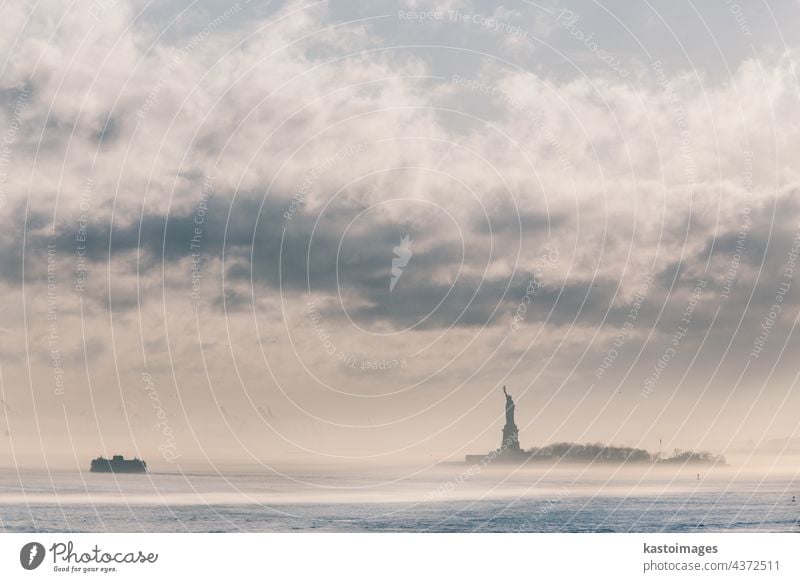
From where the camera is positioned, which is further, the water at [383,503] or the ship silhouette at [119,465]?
the ship silhouette at [119,465]

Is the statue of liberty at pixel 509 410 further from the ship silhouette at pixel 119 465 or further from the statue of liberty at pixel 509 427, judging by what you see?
the ship silhouette at pixel 119 465

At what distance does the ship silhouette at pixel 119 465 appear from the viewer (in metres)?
89.7

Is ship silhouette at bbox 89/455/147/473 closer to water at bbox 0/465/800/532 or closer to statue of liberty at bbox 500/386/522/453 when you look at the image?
water at bbox 0/465/800/532

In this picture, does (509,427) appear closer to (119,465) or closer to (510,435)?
(510,435)

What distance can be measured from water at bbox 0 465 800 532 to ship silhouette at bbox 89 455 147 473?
1.11m

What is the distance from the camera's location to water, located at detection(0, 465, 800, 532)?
247 ft

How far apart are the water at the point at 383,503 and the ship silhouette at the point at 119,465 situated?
1115mm

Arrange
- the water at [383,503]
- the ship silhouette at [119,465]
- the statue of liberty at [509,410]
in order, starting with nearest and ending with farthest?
the statue of liberty at [509,410]
the water at [383,503]
the ship silhouette at [119,465]

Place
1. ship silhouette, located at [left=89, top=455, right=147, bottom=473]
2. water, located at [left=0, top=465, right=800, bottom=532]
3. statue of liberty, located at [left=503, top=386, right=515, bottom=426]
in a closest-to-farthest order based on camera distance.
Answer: statue of liberty, located at [left=503, top=386, right=515, bottom=426]
water, located at [left=0, top=465, right=800, bottom=532]
ship silhouette, located at [left=89, top=455, right=147, bottom=473]

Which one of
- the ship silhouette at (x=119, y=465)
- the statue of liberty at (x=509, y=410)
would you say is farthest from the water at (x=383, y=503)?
the statue of liberty at (x=509, y=410)

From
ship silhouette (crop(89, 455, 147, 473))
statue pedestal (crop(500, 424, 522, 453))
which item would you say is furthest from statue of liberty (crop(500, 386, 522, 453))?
ship silhouette (crop(89, 455, 147, 473))

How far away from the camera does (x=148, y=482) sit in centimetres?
10262

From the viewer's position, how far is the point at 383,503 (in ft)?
287
